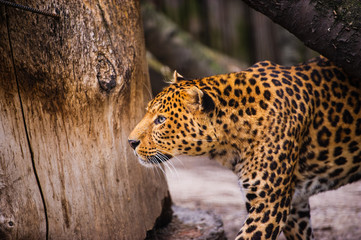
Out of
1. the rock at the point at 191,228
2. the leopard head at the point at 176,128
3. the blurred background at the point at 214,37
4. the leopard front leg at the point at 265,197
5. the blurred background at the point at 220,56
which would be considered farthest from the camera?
the blurred background at the point at 214,37

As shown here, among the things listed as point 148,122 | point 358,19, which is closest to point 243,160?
point 148,122

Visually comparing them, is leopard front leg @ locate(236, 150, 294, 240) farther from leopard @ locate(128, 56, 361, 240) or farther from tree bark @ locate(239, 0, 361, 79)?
tree bark @ locate(239, 0, 361, 79)

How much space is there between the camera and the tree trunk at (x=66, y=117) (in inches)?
151

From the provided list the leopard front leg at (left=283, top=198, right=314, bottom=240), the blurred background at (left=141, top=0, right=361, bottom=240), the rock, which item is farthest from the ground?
the leopard front leg at (left=283, top=198, right=314, bottom=240)

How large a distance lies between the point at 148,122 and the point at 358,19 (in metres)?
2.12

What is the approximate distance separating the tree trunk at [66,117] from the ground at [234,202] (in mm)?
1701

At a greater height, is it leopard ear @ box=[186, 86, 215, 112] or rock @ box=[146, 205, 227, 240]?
leopard ear @ box=[186, 86, 215, 112]

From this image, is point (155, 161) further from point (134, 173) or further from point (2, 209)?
point (2, 209)

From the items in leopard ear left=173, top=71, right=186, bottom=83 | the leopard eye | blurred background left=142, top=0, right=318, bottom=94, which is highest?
blurred background left=142, top=0, right=318, bottom=94

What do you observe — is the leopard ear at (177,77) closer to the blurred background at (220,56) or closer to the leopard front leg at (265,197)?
the blurred background at (220,56)

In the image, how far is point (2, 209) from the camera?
3977mm

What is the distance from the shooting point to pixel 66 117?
13.2 ft

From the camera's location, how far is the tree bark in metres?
3.79

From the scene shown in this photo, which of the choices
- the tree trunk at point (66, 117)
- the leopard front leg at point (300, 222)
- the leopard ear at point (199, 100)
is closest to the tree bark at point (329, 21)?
the leopard ear at point (199, 100)
